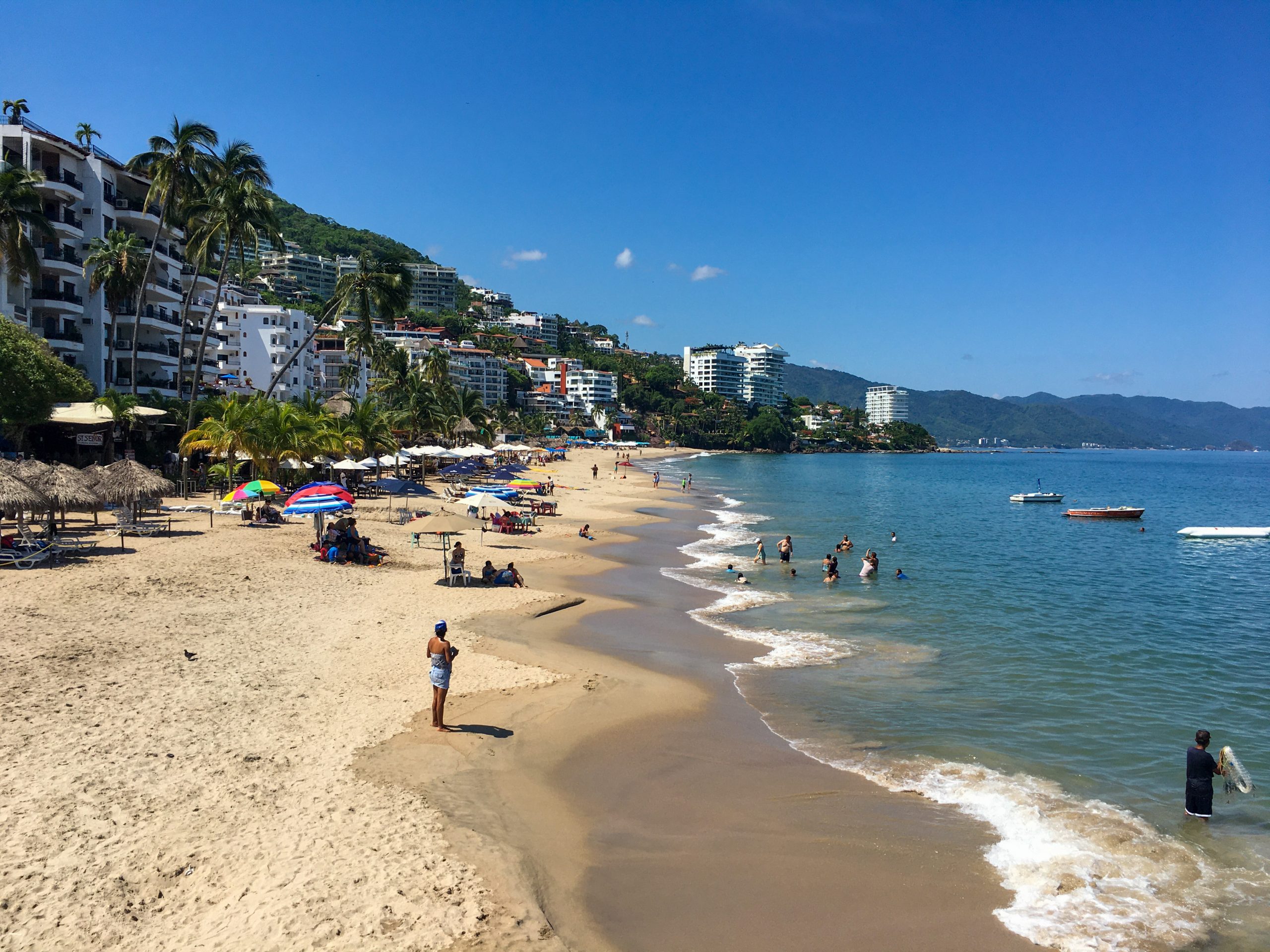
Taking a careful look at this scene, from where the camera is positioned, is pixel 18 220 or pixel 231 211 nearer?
pixel 18 220

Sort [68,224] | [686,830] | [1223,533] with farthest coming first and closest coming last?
[1223,533] < [68,224] < [686,830]

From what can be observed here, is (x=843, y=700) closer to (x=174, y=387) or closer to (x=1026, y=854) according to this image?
(x=1026, y=854)

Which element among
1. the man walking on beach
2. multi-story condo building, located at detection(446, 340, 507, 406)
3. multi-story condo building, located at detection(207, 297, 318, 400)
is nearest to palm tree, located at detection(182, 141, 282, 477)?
multi-story condo building, located at detection(207, 297, 318, 400)

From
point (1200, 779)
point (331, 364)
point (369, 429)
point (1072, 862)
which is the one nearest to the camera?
point (1072, 862)

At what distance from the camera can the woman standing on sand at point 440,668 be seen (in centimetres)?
1023

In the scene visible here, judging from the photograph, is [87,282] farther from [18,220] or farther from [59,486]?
[59,486]

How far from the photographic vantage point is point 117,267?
37.0 m

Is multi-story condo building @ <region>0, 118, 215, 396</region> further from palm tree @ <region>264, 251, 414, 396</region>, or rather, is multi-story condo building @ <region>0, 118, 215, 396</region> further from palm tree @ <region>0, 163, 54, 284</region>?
palm tree @ <region>264, 251, 414, 396</region>

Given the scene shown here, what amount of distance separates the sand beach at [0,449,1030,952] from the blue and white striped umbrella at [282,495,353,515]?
571 centimetres

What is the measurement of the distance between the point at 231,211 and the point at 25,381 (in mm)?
14638

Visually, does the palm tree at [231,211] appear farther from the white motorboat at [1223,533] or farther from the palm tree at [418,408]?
the white motorboat at [1223,533]

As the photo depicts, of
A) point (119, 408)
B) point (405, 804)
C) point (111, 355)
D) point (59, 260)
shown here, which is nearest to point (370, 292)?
point (119, 408)

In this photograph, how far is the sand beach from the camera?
648 cm

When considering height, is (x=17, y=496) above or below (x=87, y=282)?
below
